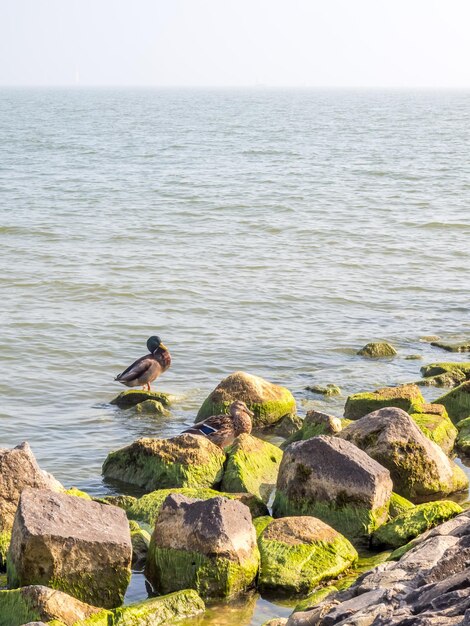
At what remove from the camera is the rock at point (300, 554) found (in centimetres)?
832

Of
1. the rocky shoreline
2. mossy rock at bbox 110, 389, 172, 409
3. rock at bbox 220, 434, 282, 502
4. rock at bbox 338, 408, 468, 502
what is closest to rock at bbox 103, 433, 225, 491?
the rocky shoreline

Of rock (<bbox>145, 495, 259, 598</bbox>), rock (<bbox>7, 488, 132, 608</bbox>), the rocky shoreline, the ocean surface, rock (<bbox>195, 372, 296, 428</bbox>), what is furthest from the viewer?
the ocean surface

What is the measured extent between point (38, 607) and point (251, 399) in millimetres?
6461

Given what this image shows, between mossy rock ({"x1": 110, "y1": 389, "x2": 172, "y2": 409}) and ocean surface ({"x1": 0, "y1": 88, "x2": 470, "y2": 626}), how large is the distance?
0.82 feet

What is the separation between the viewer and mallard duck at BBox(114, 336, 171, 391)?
14.9 m

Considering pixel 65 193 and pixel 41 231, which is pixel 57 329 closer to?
pixel 41 231

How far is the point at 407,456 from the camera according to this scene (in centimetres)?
1039

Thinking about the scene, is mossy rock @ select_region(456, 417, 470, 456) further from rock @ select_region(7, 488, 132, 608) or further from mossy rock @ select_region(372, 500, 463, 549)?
rock @ select_region(7, 488, 132, 608)

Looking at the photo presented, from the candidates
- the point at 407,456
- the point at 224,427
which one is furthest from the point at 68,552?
the point at 224,427

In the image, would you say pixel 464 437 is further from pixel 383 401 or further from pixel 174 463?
pixel 174 463

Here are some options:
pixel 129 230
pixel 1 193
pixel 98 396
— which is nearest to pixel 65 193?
pixel 1 193

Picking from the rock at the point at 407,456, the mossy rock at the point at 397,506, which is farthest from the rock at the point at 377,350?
the mossy rock at the point at 397,506

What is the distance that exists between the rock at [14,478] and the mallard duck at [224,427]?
283 centimetres

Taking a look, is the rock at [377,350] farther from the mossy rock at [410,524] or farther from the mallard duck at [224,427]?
the mossy rock at [410,524]
